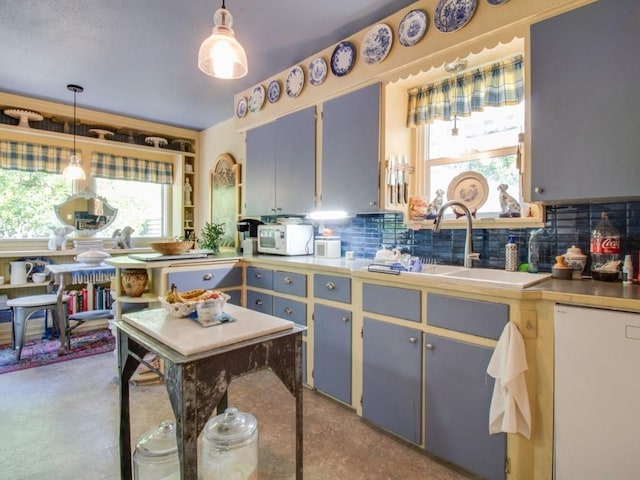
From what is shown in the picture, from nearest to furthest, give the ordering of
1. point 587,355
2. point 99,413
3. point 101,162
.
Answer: point 587,355
point 99,413
point 101,162

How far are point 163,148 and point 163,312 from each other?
12.8ft

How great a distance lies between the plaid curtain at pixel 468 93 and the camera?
2.05 meters

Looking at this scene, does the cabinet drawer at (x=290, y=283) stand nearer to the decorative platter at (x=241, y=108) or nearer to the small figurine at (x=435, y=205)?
the small figurine at (x=435, y=205)

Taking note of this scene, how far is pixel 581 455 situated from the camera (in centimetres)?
136

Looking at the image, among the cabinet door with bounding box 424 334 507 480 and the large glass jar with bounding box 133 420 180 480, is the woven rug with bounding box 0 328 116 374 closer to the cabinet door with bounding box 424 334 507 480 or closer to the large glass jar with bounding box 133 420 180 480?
the large glass jar with bounding box 133 420 180 480

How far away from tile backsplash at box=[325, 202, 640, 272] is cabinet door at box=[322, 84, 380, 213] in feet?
1.09

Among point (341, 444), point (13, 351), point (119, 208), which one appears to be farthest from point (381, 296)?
point (119, 208)

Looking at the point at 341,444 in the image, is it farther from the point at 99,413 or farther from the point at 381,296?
the point at 99,413

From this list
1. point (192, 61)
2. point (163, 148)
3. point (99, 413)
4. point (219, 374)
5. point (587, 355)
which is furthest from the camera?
point (163, 148)

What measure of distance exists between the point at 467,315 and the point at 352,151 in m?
1.40

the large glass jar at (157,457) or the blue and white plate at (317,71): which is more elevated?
the blue and white plate at (317,71)

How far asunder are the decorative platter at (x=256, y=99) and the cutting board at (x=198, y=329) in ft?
7.94

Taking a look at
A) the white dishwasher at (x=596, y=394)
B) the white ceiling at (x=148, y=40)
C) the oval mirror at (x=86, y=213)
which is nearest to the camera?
the white dishwasher at (x=596, y=394)

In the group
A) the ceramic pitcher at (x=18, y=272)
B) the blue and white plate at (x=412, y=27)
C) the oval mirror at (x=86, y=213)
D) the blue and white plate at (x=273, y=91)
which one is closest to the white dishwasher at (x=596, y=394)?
the blue and white plate at (x=412, y=27)
